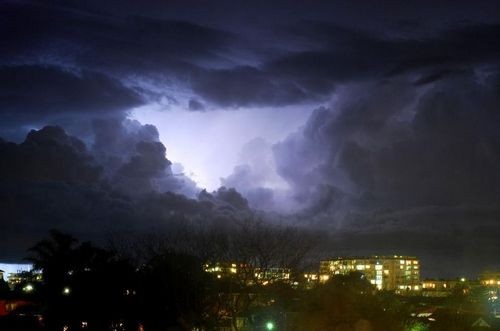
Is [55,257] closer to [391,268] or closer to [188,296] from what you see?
[188,296]

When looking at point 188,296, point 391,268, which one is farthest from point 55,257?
point 391,268

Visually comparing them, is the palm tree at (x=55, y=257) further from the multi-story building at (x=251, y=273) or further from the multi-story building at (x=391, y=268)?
the multi-story building at (x=391, y=268)

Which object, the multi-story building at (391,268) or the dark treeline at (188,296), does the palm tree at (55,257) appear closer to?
the dark treeline at (188,296)

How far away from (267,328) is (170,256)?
8.10m

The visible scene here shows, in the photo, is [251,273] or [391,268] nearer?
[251,273]

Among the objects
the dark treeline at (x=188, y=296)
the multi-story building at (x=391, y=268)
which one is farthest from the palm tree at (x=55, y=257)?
the multi-story building at (x=391, y=268)

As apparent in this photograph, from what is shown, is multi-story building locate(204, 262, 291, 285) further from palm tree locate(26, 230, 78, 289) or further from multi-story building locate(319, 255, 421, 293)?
→ multi-story building locate(319, 255, 421, 293)

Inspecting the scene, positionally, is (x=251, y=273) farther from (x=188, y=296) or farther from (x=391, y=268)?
(x=391, y=268)

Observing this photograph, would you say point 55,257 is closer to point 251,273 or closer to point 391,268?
point 251,273

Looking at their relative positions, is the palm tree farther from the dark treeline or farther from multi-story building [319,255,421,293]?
multi-story building [319,255,421,293]

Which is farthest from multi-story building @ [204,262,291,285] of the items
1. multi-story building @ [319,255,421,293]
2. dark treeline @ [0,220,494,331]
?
multi-story building @ [319,255,421,293]

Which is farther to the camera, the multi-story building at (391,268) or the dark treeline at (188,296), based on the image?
the multi-story building at (391,268)

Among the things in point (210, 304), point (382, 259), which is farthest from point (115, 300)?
point (382, 259)

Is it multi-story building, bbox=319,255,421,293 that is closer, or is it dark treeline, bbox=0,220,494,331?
dark treeline, bbox=0,220,494,331
